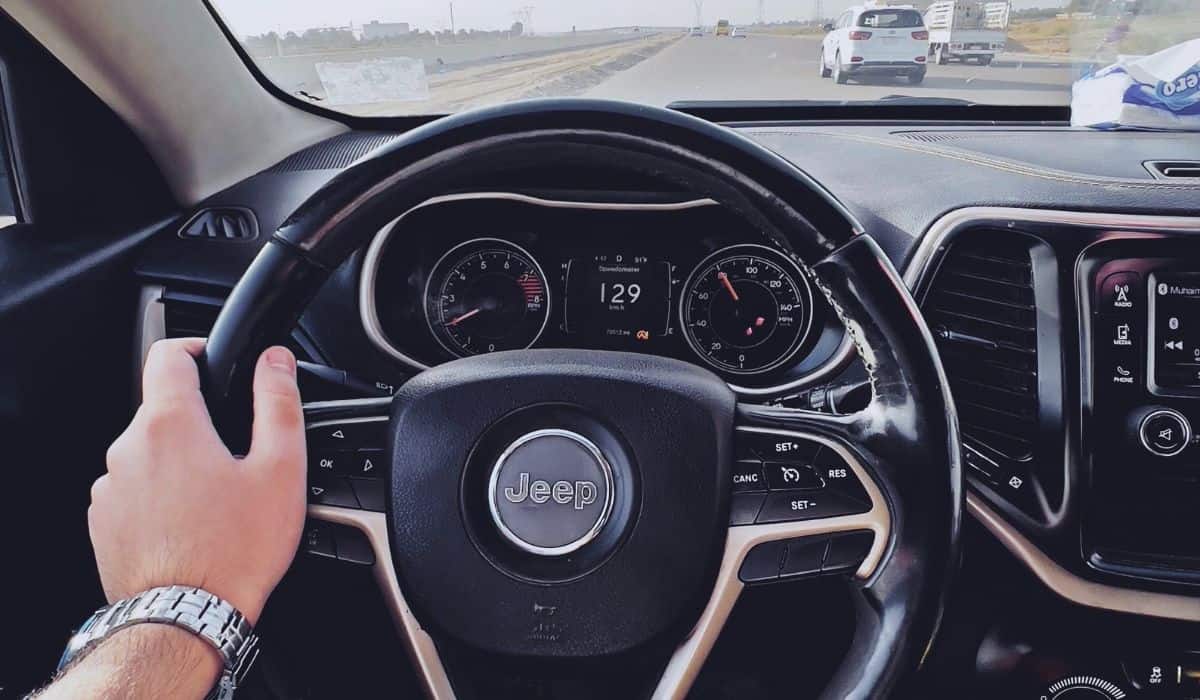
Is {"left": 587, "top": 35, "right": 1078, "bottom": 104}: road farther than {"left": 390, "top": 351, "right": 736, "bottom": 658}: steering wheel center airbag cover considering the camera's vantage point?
Yes

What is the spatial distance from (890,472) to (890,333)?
0.57 ft

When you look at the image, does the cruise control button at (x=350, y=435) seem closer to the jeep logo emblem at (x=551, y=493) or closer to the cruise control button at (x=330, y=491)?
the cruise control button at (x=330, y=491)

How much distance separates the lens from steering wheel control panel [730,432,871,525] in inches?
44.6

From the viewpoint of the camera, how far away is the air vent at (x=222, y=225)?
205 centimetres

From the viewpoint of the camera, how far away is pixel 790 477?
1.15 m

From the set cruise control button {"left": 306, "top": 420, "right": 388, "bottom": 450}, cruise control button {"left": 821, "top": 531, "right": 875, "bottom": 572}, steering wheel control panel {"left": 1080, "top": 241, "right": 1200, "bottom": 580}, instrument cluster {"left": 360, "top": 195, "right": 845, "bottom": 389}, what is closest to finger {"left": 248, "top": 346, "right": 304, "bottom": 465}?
cruise control button {"left": 306, "top": 420, "right": 388, "bottom": 450}

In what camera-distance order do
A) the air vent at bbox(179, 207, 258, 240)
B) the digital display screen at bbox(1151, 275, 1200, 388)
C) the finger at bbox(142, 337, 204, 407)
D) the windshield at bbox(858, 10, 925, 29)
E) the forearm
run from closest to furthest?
the forearm < the finger at bbox(142, 337, 204, 407) < the digital display screen at bbox(1151, 275, 1200, 388) < the air vent at bbox(179, 207, 258, 240) < the windshield at bbox(858, 10, 925, 29)

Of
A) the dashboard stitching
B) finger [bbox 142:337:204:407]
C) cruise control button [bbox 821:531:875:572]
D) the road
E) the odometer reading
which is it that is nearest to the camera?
finger [bbox 142:337:204:407]

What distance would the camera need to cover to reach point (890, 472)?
1065mm

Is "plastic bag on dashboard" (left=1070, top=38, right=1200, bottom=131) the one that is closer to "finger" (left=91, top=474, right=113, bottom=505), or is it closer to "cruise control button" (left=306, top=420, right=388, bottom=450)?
"cruise control button" (left=306, top=420, right=388, bottom=450)

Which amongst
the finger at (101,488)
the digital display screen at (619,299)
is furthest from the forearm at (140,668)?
the digital display screen at (619,299)

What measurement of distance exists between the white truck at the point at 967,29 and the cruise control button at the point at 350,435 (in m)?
1.88

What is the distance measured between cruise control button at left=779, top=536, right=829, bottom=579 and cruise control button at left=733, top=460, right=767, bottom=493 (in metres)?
0.08

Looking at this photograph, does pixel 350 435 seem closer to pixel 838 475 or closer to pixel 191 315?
pixel 838 475
